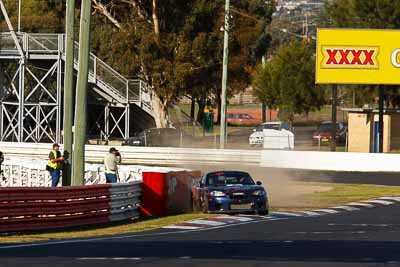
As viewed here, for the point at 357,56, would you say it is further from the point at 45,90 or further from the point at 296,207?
the point at 296,207

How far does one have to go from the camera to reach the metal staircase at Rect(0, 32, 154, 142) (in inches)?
2347

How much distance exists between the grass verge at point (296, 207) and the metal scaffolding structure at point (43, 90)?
22997 millimetres

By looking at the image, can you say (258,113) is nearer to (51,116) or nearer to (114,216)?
(51,116)

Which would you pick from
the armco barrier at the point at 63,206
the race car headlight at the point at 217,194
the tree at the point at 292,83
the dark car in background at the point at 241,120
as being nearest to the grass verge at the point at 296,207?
the armco barrier at the point at 63,206

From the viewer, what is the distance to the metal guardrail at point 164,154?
49.8m

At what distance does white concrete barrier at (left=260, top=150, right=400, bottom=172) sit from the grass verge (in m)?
7.10

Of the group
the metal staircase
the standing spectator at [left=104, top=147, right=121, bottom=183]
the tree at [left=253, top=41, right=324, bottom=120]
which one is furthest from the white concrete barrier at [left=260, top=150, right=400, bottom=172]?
the tree at [left=253, top=41, right=324, bottom=120]

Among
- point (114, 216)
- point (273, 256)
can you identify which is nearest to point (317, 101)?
point (114, 216)

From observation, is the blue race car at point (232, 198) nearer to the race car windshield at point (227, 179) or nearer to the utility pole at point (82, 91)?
the race car windshield at point (227, 179)

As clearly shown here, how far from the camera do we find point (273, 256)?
52.4 feet

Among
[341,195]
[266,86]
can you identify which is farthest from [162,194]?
[266,86]

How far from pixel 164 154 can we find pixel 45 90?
44.2ft

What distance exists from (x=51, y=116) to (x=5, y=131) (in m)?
2.89

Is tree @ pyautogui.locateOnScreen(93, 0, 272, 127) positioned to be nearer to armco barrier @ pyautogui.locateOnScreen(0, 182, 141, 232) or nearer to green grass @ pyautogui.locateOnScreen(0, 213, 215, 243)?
green grass @ pyautogui.locateOnScreen(0, 213, 215, 243)
